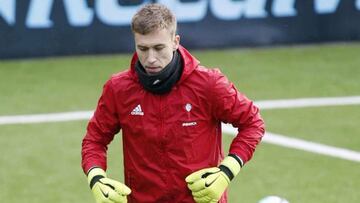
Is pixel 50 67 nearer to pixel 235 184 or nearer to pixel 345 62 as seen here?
pixel 345 62

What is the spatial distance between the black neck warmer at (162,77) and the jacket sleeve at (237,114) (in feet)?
0.76

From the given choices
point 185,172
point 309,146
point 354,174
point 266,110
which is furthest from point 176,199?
point 266,110

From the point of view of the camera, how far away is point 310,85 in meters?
12.2

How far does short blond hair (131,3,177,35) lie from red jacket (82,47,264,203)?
251 millimetres

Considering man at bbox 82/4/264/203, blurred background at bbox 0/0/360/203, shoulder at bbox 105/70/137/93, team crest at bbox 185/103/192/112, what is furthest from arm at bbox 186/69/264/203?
blurred background at bbox 0/0/360/203

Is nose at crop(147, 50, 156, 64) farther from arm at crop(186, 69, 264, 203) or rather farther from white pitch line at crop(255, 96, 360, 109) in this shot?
white pitch line at crop(255, 96, 360, 109)

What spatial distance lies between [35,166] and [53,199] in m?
0.96

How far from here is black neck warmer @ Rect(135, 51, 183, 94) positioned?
5.56 metres

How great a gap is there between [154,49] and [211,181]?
2.65ft

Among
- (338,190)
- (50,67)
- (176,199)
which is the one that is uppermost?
(176,199)

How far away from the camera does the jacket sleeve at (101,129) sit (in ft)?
19.0

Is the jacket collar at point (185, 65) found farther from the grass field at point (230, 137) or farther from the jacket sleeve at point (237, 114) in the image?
the grass field at point (230, 137)

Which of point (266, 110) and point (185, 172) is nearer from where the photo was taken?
point (185, 172)

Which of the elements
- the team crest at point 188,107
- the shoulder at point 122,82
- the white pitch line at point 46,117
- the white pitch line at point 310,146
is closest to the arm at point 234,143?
the team crest at point 188,107
